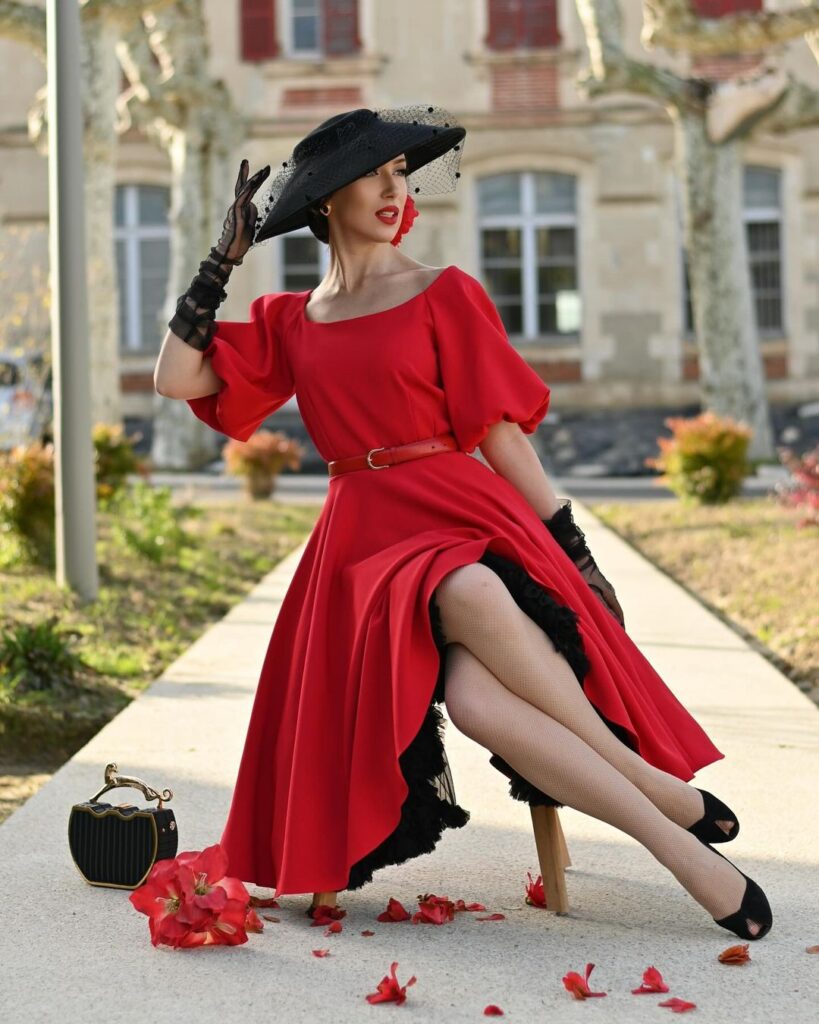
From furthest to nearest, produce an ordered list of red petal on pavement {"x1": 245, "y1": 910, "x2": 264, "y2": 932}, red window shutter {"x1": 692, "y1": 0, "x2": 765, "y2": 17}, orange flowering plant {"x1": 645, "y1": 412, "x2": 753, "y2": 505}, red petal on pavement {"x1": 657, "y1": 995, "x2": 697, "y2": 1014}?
red window shutter {"x1": 692, "y1": 0, "x2": 765, "y2": 17}, orange flowering plant {"x1": 645, "y1": 412, "x2": 753, "y2": 505}, red petal on pavement {"x1": 245, "y1": 910, "x2": 264, "y2": 932}, red petal on pavement {"x1": 657, "y1": 995, "x2": 697, "y2": 1014}

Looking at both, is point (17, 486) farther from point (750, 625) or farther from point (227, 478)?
point (227, 478)

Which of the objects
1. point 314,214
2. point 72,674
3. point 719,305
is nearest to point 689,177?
point 719,305

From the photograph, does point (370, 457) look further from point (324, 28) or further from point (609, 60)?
point (324, 28)

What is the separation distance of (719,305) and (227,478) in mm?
5720

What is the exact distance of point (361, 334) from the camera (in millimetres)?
3711

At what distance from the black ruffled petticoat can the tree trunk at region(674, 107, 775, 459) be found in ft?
49.4

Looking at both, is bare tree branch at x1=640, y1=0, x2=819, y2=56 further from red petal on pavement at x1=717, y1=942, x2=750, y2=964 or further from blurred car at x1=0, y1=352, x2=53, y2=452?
red petal on pavement at x1=717, y1=942, x2=750, y2=964

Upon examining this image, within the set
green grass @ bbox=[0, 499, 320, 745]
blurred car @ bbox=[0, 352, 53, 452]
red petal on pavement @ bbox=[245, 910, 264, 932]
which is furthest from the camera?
blurred car @ bbox=[0, 352, 53, 452]

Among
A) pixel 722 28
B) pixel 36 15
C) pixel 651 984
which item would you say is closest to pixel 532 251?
pixel 722 28

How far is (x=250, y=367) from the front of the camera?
154 inches

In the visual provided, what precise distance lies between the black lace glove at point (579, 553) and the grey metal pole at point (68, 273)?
190 inches

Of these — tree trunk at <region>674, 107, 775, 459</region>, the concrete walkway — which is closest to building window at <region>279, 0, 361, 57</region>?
tree trunk at <region>674, 107, 775, 459</region>

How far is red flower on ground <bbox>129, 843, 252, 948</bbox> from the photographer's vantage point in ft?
11.2

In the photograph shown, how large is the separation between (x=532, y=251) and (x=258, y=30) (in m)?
5.10
